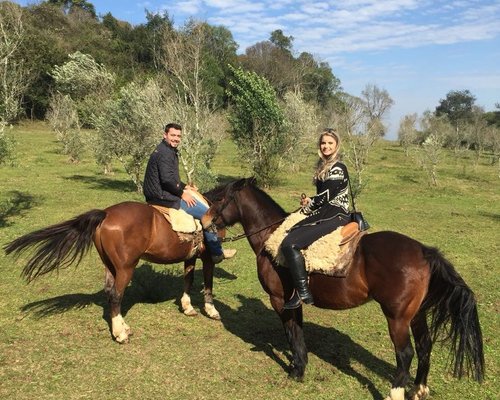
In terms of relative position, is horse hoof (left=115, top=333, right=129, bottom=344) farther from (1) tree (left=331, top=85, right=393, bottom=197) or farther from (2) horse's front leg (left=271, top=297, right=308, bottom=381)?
(1) tree (left=331, top=85, right=393, bottom=197)

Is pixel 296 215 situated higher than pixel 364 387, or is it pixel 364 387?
pixel 296 215

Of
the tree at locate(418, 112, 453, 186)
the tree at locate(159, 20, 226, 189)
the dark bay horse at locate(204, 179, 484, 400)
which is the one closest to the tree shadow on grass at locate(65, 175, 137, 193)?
the tree at locate(159, 20, 226, 189)

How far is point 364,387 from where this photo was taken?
5012 mm

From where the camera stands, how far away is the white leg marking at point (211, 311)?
6.83m

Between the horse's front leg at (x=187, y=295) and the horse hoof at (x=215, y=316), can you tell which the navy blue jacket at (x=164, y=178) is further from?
the horse hoof at (x=215, y=316)

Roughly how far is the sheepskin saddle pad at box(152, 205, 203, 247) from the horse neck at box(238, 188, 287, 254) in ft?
4.04

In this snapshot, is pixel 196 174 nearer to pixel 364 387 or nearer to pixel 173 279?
pixel 173 279

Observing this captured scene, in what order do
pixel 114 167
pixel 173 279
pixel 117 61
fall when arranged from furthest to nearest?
pixel 117 61 < pixel 114 167 < pixel 173 279

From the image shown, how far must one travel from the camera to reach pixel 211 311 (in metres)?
6.88

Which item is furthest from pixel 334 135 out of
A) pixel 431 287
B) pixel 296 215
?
pixel 431 287

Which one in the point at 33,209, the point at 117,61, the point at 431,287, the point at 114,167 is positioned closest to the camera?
the point at 431,287

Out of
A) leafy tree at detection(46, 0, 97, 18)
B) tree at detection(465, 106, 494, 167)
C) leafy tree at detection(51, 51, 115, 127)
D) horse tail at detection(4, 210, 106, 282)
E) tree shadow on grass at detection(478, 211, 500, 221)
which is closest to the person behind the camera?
horse tail at detection(4, 210, 106, 282)

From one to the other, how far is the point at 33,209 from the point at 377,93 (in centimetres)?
3081

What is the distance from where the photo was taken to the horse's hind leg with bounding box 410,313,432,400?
15.1 ft
